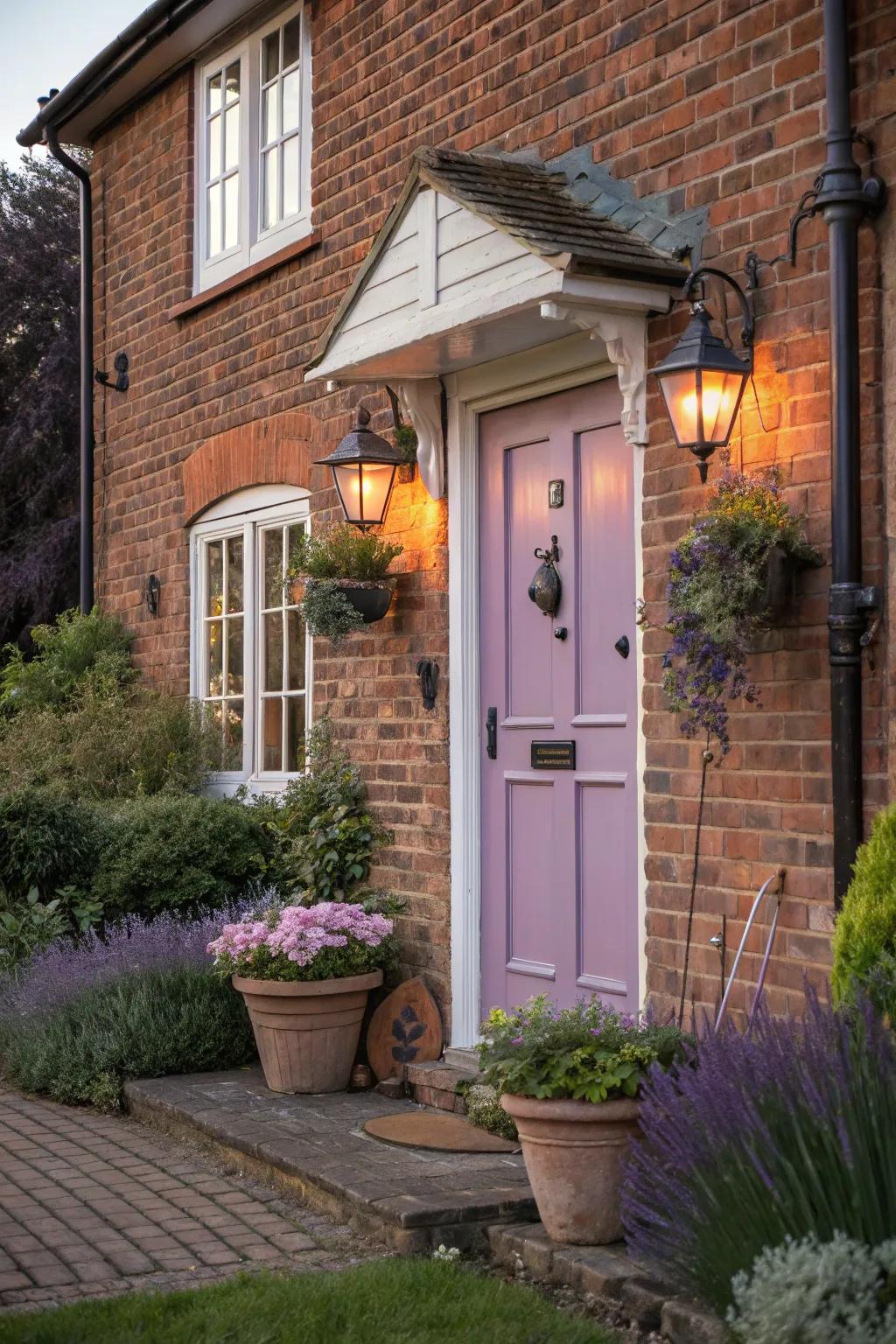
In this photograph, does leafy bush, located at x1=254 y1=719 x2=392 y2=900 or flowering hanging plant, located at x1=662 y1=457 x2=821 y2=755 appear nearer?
flowering hanging plant, located at x1=662 y1=457 x2=821 y2=755

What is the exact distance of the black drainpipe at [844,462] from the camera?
430cm

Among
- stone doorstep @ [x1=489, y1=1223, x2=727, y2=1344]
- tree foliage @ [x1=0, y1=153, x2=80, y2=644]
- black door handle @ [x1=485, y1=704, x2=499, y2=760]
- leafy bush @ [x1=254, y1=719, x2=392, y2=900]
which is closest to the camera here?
stone doorstep @ [x1=489, y1=1223, x2=727, y2=1344]

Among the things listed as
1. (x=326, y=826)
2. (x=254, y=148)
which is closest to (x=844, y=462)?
(x=326, y=826)

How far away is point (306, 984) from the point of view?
5.92 meters

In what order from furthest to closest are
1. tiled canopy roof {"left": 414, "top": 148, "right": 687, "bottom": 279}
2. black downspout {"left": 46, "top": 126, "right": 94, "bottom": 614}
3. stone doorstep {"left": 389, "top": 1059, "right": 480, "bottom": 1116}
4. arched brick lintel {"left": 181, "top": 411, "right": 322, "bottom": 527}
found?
black downspout {"left": 46, "top": 126, "right": 94, "bottom": 614}, arched brick lintel {"left": 181, "top": 411, "right": 322, "bottom": 527}, stone doorstep {"left": 389, "top": 1059, "right": 480, "bottom": 1116}, tiled canopy roof {"left": 414, "top": 148, "right": 687, "bottom": 279}

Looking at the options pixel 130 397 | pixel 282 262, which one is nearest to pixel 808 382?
pixel 282 262

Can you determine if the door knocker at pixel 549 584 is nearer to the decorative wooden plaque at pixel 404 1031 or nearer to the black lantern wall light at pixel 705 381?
the black lantern wall light at pixel 705 381

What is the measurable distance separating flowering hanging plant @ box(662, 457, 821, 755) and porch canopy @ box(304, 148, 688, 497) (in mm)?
755

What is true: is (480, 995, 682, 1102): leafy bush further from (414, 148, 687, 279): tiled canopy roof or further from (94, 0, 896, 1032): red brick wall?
(414, 148, 687, 279): tiled canopy roof

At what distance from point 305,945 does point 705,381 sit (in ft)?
8.97

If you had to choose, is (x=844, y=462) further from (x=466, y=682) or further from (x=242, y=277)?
(x=242, y=277)

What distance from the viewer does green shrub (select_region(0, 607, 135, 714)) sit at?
9.33 metres

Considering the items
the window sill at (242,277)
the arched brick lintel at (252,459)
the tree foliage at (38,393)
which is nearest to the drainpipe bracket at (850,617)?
the arched brick lintel at (252,459)

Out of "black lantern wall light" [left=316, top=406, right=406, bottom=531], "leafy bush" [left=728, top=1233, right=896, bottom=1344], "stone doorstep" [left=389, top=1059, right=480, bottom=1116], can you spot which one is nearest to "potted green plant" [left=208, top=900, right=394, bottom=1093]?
"stone doorstep" [left=389, top=1059, right=480, bottom=1116]
